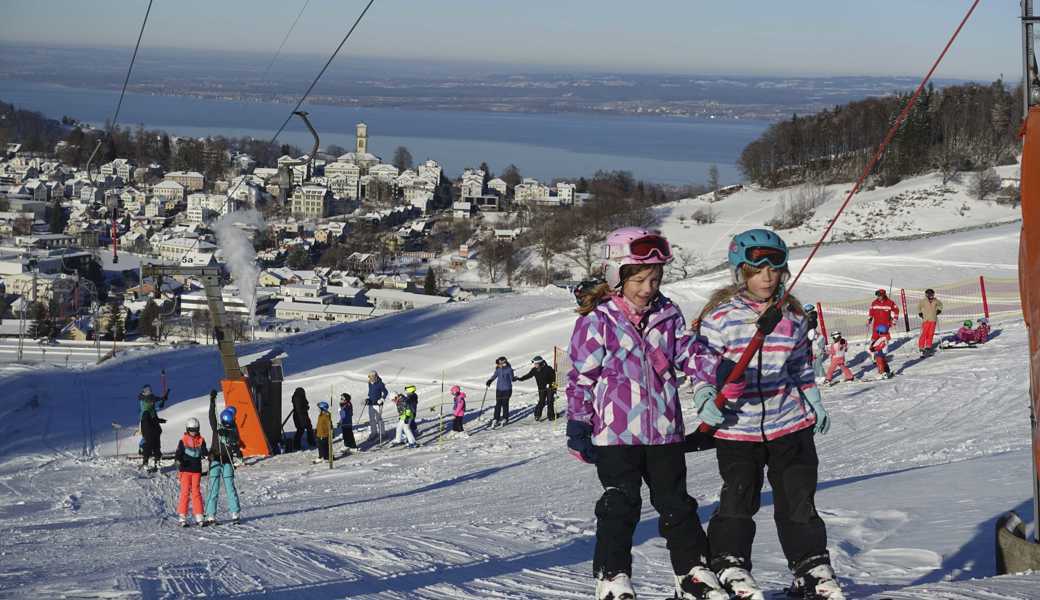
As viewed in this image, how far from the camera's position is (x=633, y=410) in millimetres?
4727

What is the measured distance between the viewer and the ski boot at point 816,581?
15.2 feet

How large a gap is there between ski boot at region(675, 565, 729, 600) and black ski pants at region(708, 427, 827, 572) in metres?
0.12

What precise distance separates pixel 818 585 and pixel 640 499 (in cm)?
80

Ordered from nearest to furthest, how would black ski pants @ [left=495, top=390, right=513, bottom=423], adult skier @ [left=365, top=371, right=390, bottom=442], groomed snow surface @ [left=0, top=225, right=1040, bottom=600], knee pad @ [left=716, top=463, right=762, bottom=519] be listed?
knee pad @ [left=716, top=463, right=762, bottom=519] < groomed snow surface @ [left=0, top=225, right=1040, bottom=600] < adult skier @ [left=365, top=371, right=390, bottom=442] < black ski pants @ [left=495, top=390, right=513, bottom=423]

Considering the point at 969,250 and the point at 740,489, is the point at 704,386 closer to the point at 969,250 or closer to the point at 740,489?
the point at 740,489

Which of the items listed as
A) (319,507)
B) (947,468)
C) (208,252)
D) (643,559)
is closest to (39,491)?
(319,507)

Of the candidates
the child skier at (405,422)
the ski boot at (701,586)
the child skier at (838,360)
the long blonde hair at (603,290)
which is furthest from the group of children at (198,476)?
the child skier at (838,360)

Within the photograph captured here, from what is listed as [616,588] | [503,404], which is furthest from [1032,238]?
[503,404]

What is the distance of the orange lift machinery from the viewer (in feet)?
58.2

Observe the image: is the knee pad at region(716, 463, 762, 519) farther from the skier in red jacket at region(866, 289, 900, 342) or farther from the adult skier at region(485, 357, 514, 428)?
the skier in red jacket at region(866, 289, 900, 342)

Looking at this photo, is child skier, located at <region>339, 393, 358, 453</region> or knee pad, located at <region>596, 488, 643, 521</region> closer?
knee pad, located at <region>596, 488, 643, 521</region>

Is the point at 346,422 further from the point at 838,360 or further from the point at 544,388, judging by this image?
the point at 838,360

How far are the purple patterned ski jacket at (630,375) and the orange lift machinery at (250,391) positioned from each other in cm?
1369

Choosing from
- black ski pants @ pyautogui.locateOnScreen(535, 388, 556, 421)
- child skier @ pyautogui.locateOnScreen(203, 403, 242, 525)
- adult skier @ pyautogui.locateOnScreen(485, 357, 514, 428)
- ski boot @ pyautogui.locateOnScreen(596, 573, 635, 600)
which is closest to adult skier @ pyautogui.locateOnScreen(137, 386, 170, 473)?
Answer: child skier @ pyautogui.locateOnScreen(203, 403, 242, 525)
